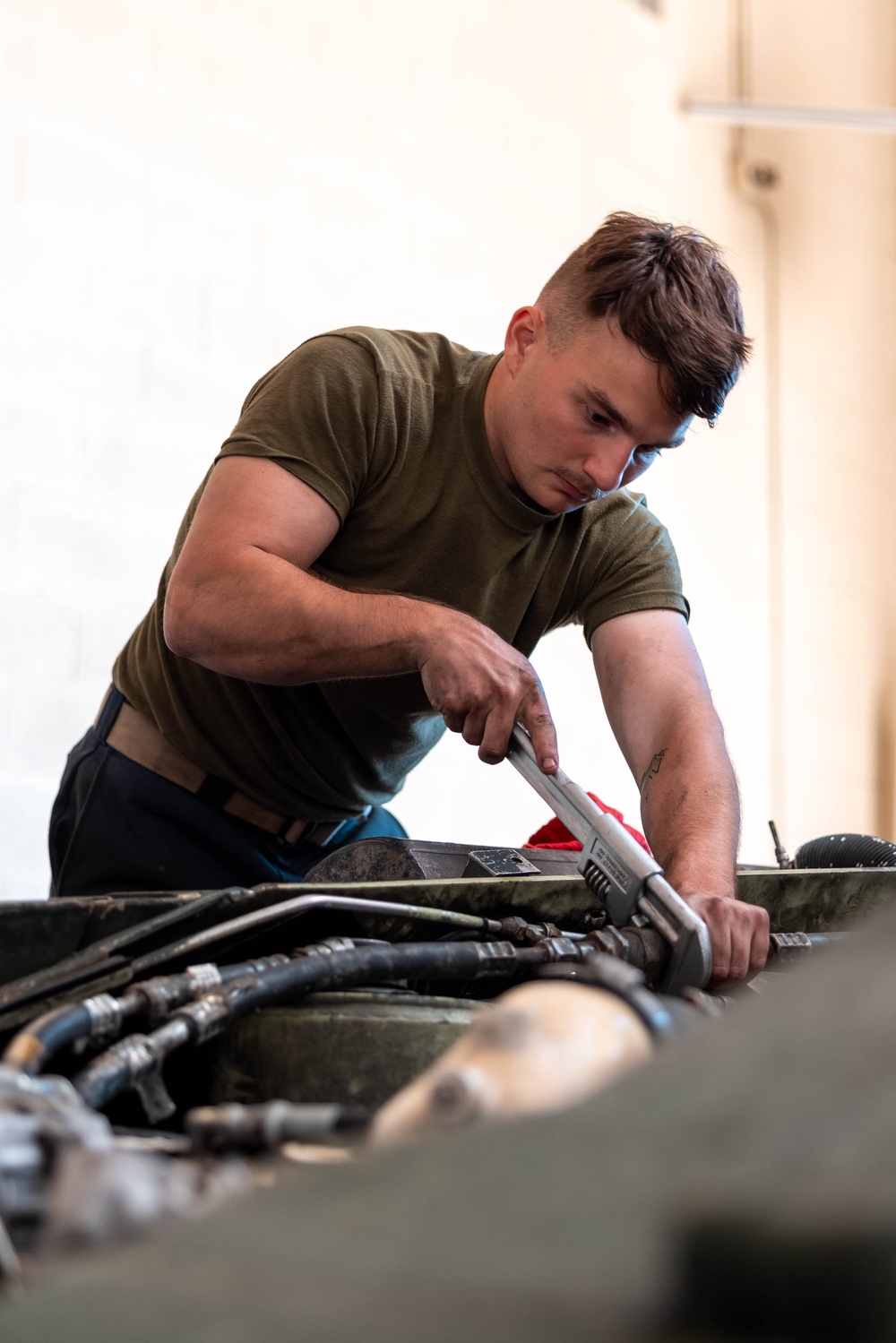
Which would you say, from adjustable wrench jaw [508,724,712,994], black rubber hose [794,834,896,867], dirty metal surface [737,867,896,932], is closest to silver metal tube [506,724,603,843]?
adjustable wrench jaw [508,724,712,994]

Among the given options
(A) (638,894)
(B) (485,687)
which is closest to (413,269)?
(B) (485,687)

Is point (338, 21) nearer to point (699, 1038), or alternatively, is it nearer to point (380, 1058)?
point (380, 1058)

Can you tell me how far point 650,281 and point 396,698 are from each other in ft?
1.98

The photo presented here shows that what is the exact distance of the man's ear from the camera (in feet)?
5.83

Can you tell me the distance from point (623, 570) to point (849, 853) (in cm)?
50

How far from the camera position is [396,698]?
5.86 ft

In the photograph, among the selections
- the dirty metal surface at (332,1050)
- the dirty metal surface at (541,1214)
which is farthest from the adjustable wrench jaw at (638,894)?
the dirty metal surface at (541,1214)

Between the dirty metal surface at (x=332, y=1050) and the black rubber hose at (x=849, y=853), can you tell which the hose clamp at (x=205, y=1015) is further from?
the black rubber hose at (x=849, y=853)

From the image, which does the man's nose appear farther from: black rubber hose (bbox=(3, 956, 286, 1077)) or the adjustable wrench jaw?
black rubber hose (bbox=(3, 956, 286, 1077))

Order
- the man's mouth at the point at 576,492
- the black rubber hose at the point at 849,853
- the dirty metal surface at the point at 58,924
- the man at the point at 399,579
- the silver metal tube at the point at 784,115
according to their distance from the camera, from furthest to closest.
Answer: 1. the silver metal tube at the point at 784,115
2. the man's mouth at the point at 576,492
3. the black rubber hose at the point at 849,853
4. the man at the point at 399,579
5. the dirty metal surface at the point at 58,924

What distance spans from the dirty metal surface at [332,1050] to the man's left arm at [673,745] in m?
0.62

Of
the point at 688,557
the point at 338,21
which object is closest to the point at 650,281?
the point at 338,21

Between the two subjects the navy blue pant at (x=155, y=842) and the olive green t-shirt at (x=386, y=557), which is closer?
the olive green t-shirt at (x=386, y=557)

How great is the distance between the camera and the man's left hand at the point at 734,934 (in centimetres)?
115
